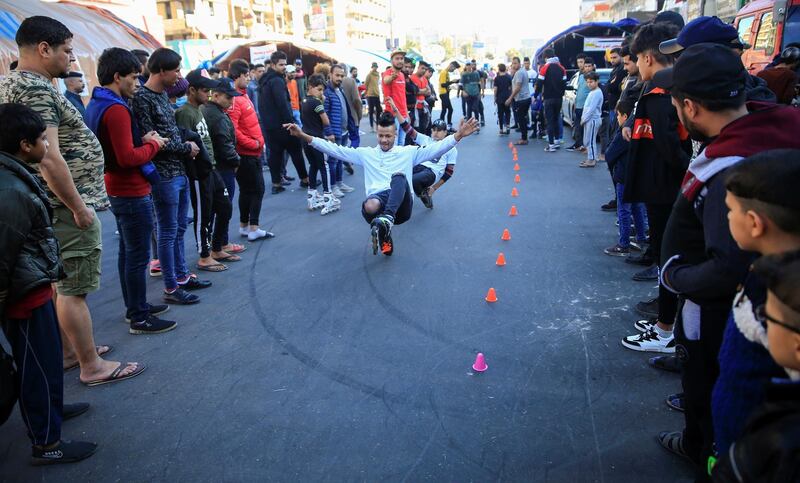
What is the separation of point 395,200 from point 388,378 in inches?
112

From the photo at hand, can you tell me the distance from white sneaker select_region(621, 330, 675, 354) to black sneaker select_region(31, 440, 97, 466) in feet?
11.3

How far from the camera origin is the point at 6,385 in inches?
101

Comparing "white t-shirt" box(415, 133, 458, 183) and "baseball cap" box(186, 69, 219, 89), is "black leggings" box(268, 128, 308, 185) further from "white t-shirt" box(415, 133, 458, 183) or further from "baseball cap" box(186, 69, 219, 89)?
"baseball cap" box(186, 69, 219, 89)

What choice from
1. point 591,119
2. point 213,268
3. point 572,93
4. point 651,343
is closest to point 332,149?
point 213,268

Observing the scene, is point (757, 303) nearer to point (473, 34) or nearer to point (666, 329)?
point (666, 329)

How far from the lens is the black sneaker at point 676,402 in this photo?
3205 millimetres

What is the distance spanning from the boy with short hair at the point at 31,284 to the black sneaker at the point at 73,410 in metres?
0.40

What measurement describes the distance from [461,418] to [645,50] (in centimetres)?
301

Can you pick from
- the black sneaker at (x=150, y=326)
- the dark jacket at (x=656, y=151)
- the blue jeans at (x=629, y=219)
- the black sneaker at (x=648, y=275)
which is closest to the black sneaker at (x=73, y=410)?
the black sneaker at (x=150, y=326)

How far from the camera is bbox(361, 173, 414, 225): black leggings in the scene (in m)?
6.16

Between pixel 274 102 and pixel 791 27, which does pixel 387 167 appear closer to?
pixel 274 102

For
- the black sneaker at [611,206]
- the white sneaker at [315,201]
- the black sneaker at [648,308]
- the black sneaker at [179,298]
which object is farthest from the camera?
the white sneaker at [315,201]

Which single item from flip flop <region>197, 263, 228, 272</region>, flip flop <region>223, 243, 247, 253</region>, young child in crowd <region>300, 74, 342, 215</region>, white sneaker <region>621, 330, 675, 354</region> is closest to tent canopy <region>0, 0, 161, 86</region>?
young child in crowd <region>300, 74, 342, 215</region>

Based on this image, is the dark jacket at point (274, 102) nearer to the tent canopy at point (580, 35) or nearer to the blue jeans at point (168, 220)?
the blue jeans at point (168, 220)
